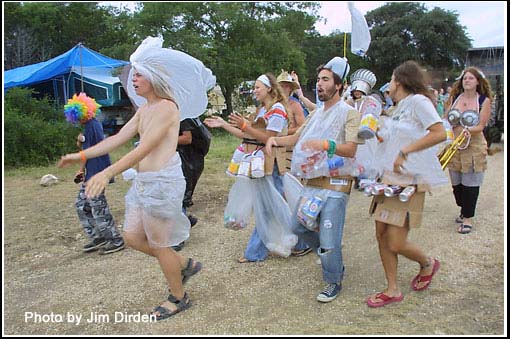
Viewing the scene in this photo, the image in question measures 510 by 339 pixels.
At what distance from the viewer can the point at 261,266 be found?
157 inches

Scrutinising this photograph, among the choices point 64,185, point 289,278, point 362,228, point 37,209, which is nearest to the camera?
point 289,278

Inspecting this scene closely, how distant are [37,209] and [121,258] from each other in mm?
→ 2590

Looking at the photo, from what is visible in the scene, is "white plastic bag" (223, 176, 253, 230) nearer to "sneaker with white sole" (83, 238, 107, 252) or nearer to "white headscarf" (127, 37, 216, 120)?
"white headscarf" (127, 37, 216, 120)

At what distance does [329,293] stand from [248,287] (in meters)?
0.63

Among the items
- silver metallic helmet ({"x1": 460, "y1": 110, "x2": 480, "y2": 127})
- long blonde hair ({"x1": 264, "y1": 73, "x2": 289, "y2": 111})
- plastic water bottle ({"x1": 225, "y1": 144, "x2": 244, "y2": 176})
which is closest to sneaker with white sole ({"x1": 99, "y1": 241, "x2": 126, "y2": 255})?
plastic water bottle ({"x1": 225, "y1": 144, "x2": 244, "y2": 176})

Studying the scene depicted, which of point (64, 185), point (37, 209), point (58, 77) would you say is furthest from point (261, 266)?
point (58, 77)

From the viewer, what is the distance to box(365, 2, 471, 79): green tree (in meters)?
32.0

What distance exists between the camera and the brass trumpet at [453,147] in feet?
12.9

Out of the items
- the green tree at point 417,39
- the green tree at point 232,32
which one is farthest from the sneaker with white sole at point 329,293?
the green tree at point 417,39

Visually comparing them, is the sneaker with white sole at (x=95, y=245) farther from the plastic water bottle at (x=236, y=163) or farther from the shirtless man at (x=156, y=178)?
the shirtless man at (x=156, y=178)

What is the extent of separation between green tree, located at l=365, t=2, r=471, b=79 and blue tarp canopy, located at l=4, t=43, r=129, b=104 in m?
21.1

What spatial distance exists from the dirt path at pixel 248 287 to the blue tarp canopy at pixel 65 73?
10063mm

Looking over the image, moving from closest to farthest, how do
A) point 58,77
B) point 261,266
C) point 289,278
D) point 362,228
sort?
point 289,278
point 261,266
point 362,228
point 58,77

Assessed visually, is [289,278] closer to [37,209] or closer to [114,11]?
[37,209]
